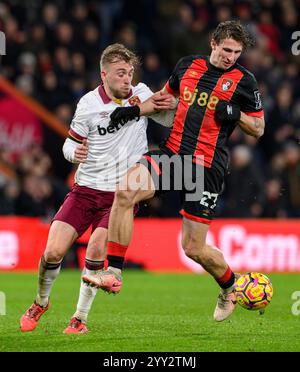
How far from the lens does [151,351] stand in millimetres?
7352

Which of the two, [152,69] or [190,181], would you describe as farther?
[152,69]

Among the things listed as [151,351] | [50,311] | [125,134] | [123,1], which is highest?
[123,1]

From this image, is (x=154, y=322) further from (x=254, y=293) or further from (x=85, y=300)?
(x=254, y=293)

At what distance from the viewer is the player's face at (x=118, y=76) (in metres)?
8.51

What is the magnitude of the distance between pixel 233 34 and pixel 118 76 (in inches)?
42.1

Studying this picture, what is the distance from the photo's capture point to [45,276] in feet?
28.3

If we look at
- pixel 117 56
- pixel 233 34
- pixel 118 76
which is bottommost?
pixel 118 76

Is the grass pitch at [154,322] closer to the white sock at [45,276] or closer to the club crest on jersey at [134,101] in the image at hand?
the white sock at [45,276]

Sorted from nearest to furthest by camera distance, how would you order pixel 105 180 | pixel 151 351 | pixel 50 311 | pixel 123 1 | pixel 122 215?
pixel 151 351, pixel 122 215, pixel 105 180, pixel 50 311, pixel 123 1

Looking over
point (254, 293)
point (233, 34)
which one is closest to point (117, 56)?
point (233, 34)

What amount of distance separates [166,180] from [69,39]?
31.7 ft

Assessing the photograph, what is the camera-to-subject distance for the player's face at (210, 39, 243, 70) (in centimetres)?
847

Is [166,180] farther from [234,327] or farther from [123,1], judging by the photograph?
[123,1]

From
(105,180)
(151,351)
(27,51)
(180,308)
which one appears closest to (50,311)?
(180,308)
